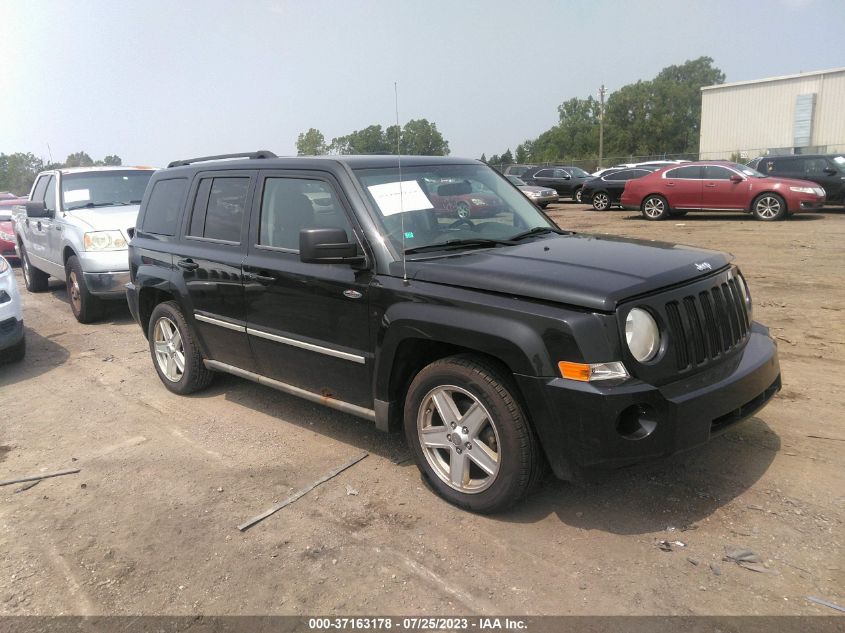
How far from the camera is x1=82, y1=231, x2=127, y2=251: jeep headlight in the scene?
8352 mm

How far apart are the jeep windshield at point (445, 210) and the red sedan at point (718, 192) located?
549 inches

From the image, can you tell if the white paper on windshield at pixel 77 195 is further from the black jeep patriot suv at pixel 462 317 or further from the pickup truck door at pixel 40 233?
the black jeep patriot suv at pixel 462 317

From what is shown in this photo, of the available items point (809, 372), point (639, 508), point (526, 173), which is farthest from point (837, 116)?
point (639, 508)

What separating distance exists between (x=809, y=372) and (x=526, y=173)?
2435 centimetres

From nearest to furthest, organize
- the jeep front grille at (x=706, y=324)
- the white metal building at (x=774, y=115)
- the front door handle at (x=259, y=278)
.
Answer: the jeep front grille at (x=706, y=324), the front door handle at (x=259, y=278), the white metal building at (x=774, y=115)

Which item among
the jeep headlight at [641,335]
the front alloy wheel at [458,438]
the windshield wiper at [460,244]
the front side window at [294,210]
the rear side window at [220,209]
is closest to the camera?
the jeep headlight at [641,335]

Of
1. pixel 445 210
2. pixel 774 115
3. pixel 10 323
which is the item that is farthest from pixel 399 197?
pixel 774 115

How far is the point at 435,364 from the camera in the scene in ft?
11.6

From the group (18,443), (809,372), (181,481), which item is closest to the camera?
(181,481)

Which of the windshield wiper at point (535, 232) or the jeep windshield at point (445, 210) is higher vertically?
the jeep windshield at point (445, 210)

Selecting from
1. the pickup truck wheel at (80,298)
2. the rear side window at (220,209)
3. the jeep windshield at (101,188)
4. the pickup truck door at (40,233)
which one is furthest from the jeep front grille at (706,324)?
the pickup truck door at (40,233)

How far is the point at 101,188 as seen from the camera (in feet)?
31.4

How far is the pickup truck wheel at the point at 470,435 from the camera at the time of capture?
A: 3.27m

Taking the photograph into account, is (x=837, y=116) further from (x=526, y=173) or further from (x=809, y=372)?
(x=809, y=372)
